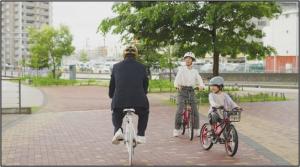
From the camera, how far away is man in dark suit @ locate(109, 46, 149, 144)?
695cm

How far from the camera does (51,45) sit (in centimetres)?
4256

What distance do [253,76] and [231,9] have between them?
23.3 metres

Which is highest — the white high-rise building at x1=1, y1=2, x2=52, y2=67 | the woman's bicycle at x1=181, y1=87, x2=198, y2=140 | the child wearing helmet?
the white high-rise building at x1=1, y1=2, x2=52, y2=67

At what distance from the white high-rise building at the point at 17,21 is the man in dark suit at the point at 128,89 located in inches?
4579

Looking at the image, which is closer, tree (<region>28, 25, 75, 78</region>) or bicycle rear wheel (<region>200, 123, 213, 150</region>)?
bicycle rear wheel (<region>200, 123, 213, 150</region>)

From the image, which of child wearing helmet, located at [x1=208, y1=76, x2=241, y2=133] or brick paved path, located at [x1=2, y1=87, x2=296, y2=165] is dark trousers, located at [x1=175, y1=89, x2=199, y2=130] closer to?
brick paved path, located at [x1=2, y1=87, x2=296, y2=165]

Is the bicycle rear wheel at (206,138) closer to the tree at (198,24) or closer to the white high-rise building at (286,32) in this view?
the tree at (198,24)

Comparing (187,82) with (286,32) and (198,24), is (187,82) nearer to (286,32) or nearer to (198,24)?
(198,24)

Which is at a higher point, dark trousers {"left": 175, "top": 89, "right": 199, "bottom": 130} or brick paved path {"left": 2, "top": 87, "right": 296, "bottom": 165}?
dark trousers {"left": 175, "top": 89, "right": 199, "bottom": 130}

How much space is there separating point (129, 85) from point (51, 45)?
36.6m

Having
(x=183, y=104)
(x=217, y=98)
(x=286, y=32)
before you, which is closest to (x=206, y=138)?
(x=217, y=98)

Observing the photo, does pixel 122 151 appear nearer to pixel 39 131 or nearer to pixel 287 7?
pixel 39 131

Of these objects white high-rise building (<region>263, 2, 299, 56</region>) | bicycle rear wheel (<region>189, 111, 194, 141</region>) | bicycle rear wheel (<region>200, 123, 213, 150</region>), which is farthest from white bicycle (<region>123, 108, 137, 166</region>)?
white high-rise building (<region>263, 2, 299, 56</region>)

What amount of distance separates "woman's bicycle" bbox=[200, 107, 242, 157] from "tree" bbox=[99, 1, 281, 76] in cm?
941
